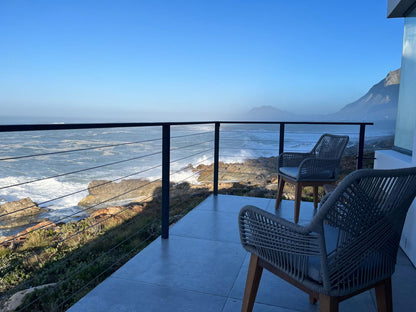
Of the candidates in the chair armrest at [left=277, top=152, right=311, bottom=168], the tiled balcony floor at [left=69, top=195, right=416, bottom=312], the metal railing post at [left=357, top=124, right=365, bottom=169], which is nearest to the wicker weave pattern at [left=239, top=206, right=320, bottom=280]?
the tiled balcony floor at [left=69, top=195, right=416, bottom=312]

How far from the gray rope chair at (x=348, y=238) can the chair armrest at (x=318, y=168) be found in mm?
1705

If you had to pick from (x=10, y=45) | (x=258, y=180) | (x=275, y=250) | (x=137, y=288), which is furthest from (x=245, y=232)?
(x=10, y=45)

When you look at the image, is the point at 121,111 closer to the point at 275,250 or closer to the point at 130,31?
the point at 130,31

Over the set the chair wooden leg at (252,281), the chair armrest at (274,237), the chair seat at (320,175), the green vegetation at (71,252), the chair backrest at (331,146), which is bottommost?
the green vegetation at (71,252)

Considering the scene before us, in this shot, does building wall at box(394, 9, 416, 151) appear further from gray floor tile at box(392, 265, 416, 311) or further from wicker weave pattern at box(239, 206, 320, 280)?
wicker weave pattern at box(239, 206, 320, 280)

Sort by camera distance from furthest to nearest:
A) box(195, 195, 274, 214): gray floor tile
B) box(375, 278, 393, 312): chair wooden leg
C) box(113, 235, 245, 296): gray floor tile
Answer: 1. box(195, 195, 274, 214): gray floor tile
2. box(113, 235, 245, 296): gray floor tile
3. box(375, 278, 393, 312): chair wooden leg

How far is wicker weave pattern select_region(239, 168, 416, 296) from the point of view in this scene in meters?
0.90

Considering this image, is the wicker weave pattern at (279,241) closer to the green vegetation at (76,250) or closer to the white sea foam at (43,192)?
the green vegetation at (76,250)

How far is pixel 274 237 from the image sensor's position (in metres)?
1.08

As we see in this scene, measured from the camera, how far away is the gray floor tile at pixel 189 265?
1.73 m

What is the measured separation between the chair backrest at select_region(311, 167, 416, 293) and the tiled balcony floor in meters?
0.64

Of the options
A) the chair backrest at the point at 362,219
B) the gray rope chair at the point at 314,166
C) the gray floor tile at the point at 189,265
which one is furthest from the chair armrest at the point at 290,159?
the chair backrest at the point at 362,219

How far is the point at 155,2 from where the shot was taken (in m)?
11.0

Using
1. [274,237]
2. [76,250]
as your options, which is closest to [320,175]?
[274,237]
